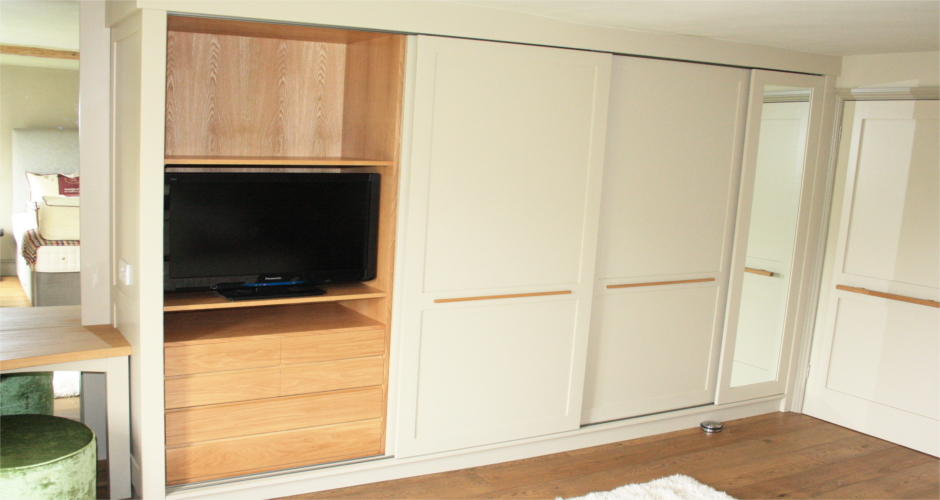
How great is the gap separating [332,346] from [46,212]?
1352mm

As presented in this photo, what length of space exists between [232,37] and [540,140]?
1392mm

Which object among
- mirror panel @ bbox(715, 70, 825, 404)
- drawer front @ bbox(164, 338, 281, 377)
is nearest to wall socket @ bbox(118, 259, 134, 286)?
drawer front @ bbox(164, 338, 281, 377)

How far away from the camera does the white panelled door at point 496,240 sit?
2.99 m

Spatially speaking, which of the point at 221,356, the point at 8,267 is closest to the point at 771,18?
the point at 221,356

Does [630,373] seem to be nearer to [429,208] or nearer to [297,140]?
[429,208]

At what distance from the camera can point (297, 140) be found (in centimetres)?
328

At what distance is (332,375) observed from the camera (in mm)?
3010

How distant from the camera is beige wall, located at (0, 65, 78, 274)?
2.98 m

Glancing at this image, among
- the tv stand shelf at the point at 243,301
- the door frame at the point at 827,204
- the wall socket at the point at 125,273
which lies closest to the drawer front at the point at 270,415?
the tv stand shelf at the point at 243,301

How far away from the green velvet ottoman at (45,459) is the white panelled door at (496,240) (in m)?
1.21

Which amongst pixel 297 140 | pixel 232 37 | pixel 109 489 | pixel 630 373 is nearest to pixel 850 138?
pixel 630 373

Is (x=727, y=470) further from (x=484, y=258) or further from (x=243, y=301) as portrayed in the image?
(x=243, y=301)

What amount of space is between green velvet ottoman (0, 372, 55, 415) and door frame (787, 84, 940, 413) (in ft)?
12.8

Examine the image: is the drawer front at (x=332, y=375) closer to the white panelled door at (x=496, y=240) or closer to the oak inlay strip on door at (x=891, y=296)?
the white panelled door at (x=496, y=240)
